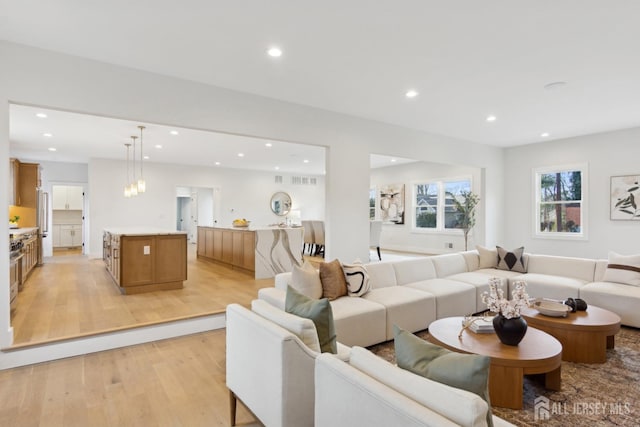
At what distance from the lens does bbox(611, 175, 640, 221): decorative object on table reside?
582 cm

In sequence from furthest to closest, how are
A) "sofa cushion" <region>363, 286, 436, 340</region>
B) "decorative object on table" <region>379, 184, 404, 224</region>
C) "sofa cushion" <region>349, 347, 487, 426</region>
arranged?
"decorative object on table" <region>379, 184, 404, 224</region>
"sofa cushion" <region>363, 286, 436, 340</region>
"sofa cushion" <region>349, 347, 487, 426</region>

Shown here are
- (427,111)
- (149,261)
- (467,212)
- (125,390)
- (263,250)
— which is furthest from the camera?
(467,212)

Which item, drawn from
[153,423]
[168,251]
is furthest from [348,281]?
[168,251]

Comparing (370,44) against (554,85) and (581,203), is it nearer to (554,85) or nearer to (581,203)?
(554,85)

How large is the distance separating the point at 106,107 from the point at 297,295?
269 centimetres

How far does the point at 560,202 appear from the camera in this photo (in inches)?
269

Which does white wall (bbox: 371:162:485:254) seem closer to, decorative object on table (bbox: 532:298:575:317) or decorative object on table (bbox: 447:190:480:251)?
decorative object on table (bbox: 447:190:480:251)

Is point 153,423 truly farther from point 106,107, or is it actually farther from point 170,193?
point 170,193

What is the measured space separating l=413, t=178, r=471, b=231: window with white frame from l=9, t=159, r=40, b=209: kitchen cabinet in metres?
9.69

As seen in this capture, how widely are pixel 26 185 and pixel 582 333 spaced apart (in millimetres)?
10525

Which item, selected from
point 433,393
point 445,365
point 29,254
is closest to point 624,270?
point 445,365

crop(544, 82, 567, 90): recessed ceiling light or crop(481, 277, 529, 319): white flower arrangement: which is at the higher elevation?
crop(544, 82, 567, 90): recessed ceiling light

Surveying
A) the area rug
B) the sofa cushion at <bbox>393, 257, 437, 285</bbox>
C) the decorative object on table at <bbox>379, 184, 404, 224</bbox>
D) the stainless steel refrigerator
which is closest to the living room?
the sofa cushion at <bbox>393, 257, 437, 285</bbox>

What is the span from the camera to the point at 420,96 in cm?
432
